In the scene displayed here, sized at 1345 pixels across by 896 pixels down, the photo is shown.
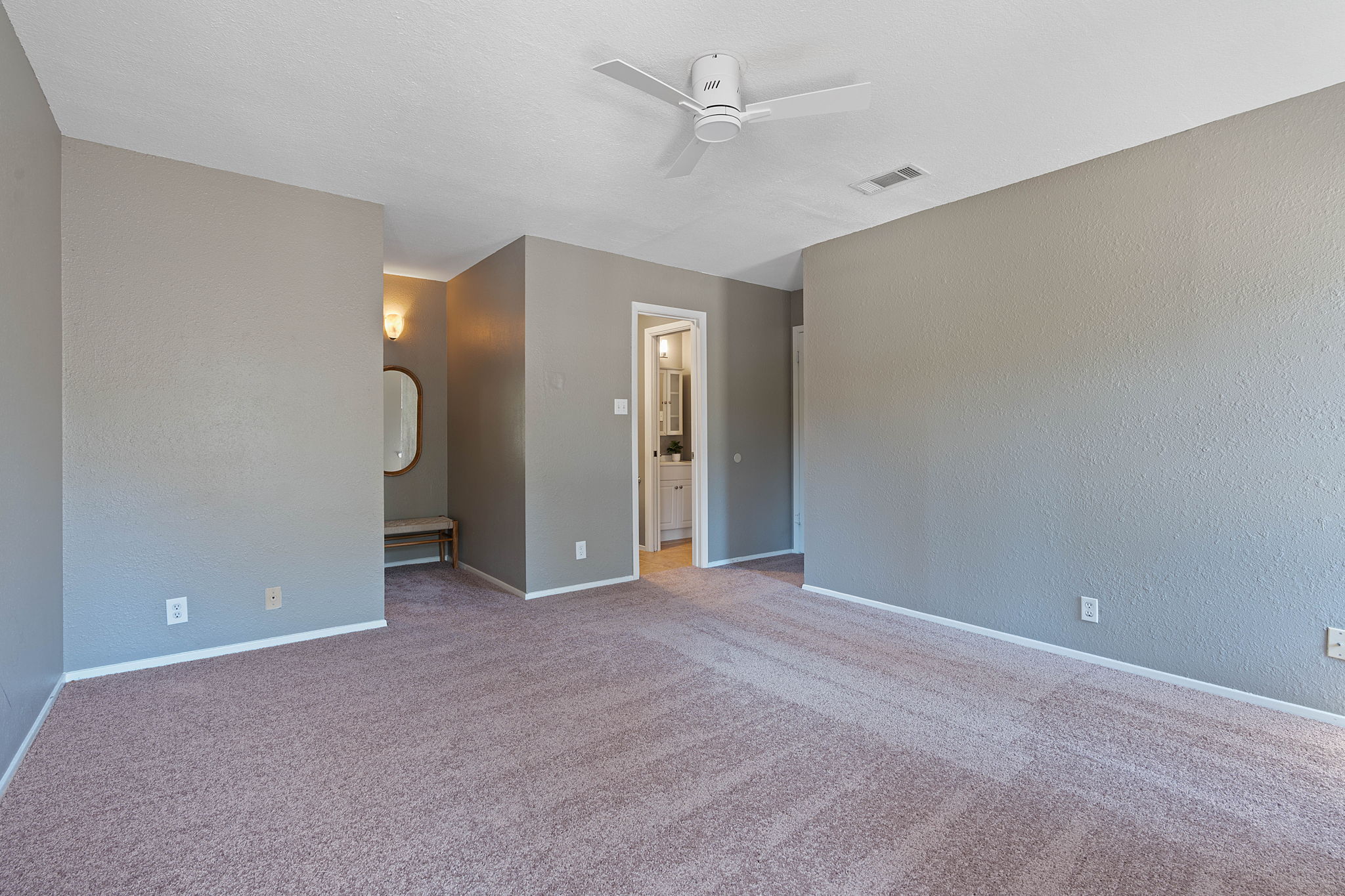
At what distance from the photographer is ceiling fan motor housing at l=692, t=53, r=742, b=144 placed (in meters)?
2.22

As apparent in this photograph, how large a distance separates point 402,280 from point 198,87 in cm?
295

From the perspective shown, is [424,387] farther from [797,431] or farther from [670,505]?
[797,431]

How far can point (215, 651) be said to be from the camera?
10.4 ft

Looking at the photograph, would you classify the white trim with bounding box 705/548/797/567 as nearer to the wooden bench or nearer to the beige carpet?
the beige carpet

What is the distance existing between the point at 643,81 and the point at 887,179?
1.72m

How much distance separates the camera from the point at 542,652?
3.24 m

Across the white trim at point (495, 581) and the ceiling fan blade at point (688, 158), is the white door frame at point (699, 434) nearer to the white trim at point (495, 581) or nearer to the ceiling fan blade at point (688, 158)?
the white trim at point (495, 581)

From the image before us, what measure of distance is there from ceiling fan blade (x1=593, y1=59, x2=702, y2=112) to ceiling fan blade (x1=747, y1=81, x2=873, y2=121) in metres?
0.23

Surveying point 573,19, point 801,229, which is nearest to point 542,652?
point 573,19

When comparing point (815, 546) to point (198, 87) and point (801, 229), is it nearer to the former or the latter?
point (801, 229)

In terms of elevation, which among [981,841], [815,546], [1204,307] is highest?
[1204,307]

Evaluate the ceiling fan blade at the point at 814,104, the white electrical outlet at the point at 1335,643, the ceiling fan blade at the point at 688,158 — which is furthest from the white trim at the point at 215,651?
the white electrical outlet at the point at 1335,643

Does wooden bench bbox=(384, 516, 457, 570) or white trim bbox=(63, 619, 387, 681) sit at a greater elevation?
wooden bench bbox=(384, 516, 457, 570)

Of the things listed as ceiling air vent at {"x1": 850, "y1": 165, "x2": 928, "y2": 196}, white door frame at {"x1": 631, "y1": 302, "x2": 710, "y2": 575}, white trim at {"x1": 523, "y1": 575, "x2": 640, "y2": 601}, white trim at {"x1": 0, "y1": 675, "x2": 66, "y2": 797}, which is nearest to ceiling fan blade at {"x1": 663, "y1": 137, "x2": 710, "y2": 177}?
ceiling air vent at {"x1": 850, "y1": 165, "x2": 928, "y2": 196}
